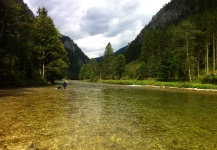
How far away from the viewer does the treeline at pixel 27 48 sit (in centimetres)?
3878

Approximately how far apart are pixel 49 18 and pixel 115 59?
64.7m

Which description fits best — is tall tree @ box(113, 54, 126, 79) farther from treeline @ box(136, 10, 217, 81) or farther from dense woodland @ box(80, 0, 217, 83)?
treeline @ box(136, 10, 217, 81)

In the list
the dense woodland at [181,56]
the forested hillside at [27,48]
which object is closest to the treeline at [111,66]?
the dense woodland at [181,56]

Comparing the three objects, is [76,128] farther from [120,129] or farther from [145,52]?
[145,52]

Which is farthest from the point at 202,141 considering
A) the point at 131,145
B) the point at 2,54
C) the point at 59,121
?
the point at 2,54

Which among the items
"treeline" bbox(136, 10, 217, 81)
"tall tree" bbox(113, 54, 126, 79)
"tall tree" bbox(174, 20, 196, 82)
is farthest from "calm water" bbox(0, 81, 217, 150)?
"tall tree" bbox(113, 54, 126, 79)

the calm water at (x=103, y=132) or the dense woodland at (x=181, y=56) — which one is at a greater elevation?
the dense woodland at (x=181, y=56)

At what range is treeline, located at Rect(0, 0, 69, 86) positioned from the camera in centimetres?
3878

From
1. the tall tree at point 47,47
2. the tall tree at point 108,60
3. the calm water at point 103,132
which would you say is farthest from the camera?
the tall tree at point 108,60

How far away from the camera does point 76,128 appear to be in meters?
11.9

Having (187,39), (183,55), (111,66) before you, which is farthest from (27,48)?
(111,66)

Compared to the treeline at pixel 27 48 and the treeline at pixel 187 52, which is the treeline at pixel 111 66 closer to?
the treeline at pixel 187 52

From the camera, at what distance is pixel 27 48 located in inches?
1838

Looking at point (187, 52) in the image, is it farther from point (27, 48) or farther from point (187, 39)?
point (27, 48)
